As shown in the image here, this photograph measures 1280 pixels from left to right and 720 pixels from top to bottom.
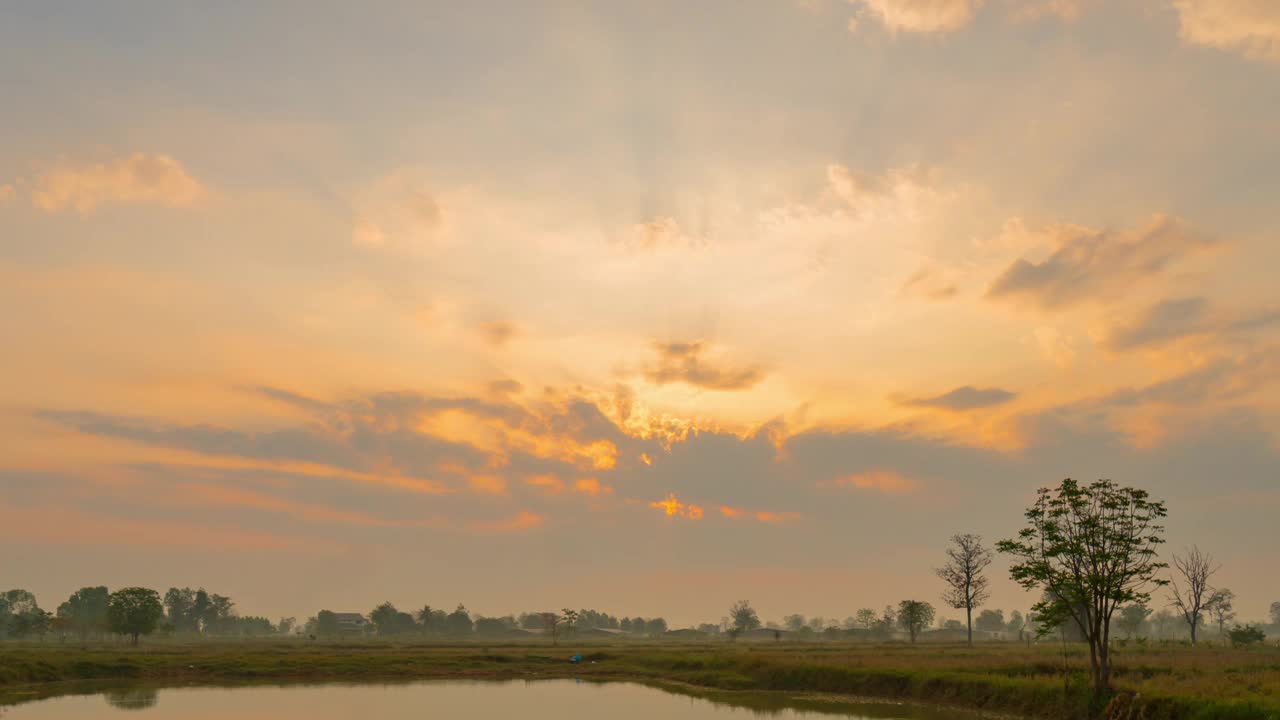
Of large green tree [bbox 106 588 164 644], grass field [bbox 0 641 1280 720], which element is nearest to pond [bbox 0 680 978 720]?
grass field [bbox 0 641 1280 720]

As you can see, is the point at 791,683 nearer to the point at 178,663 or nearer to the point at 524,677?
Result: the point at 524,677

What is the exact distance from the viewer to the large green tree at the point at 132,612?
132250mm

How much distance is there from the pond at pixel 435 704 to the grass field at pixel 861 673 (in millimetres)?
3205

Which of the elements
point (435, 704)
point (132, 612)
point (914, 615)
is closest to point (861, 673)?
point (435, 704)

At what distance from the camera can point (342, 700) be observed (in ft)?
181

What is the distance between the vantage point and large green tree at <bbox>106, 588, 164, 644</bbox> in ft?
434

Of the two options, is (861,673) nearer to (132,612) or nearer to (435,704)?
(435,704)

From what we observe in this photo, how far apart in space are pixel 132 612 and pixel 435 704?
103478 mm

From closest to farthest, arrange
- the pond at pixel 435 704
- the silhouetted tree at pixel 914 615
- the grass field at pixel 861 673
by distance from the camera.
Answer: the grass field at pixel 861 673, the pond at pixel 435 704, the silhouetted tree at pixel 914 615

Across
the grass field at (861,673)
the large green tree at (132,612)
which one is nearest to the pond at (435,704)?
the grass field at (861,673)

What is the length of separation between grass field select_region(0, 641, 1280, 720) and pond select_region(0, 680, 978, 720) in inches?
126

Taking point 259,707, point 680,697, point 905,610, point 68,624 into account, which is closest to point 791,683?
point 680,697

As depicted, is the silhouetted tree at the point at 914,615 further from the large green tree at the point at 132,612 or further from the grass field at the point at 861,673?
the large green tree at the point at 132,612

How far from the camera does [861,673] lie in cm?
5938
